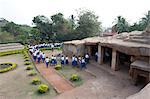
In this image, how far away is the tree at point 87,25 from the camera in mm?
32719

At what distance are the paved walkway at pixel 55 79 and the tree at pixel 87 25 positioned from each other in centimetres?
1762

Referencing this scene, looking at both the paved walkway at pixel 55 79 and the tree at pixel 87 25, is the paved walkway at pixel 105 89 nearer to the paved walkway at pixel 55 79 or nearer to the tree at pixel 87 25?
the paved walkway at pixel 55 79

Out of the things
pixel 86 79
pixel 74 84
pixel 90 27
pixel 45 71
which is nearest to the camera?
pixel 74 84

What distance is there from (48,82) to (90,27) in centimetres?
2180


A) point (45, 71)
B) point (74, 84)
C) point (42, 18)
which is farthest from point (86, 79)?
point (42, 18)

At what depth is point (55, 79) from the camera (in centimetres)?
1335

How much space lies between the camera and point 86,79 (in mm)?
13320

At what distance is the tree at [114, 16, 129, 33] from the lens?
1464 inches

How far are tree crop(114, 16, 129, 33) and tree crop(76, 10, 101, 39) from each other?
613 cm

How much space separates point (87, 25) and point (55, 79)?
68.4 ft

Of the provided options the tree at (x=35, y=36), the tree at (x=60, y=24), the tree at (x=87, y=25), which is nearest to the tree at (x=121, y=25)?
the tree at (x=87, y=25)

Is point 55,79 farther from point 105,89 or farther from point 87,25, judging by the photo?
point 87,25

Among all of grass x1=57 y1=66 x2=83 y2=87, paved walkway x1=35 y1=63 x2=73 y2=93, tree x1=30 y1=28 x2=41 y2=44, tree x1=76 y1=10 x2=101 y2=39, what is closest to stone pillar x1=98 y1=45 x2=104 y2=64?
grass x1=57 y1=66 x2=83 y2=87

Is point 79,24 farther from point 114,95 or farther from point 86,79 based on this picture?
point 114,95
